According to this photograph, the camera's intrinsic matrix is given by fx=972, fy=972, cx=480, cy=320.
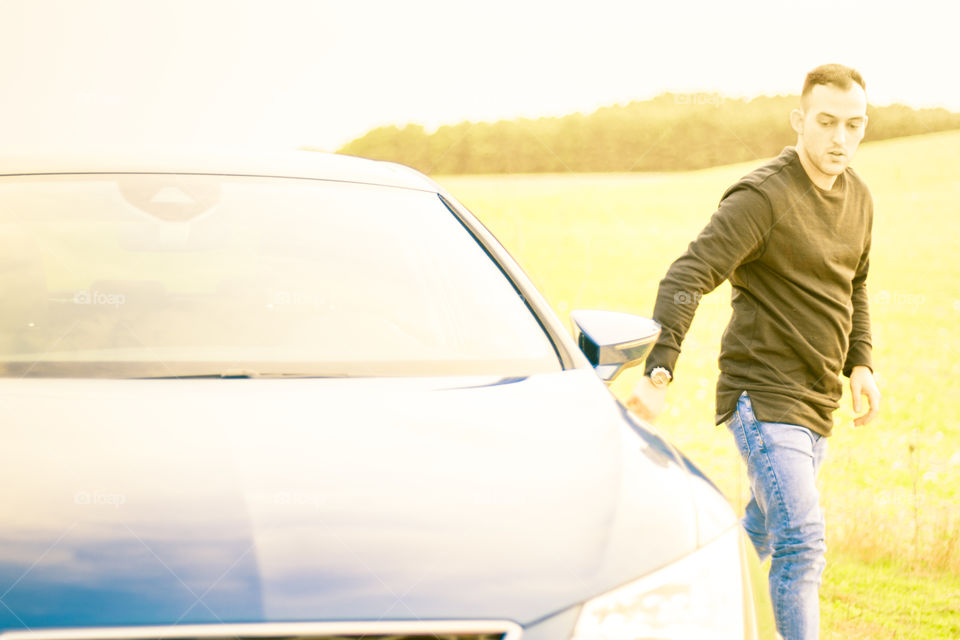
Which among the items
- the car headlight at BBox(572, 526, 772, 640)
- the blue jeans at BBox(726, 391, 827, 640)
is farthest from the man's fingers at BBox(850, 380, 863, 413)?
the car headlight at BBox(572, 526, 772, 640)

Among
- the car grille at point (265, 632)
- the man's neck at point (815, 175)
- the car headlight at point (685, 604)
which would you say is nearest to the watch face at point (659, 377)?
the man's neck at point (815, 175)

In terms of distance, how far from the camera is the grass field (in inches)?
191

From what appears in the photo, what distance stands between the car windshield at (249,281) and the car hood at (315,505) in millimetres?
276

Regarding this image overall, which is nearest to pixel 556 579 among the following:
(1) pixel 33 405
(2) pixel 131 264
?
(1) pixel 33 405

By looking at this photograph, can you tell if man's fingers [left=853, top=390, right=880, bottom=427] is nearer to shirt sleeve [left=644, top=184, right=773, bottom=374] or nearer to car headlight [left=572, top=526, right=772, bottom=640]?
shirt sleeve [left=644, top=184, right=773, bottom=374]

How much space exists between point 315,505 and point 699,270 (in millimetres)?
1811

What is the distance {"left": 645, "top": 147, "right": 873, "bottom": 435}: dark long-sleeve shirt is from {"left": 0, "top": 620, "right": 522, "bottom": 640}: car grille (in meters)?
1.74

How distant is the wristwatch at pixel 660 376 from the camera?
2939mm

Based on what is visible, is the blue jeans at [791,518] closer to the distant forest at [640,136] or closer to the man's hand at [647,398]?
the man's hand at [647,398]

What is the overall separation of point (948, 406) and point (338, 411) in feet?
52.7

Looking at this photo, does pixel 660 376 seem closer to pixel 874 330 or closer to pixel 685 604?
pixel 685 604

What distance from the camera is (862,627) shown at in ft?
13.8

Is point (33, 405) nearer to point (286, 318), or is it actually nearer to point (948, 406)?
point (286, 318)

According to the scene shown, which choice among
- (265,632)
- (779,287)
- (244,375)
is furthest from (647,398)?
(265,632)
